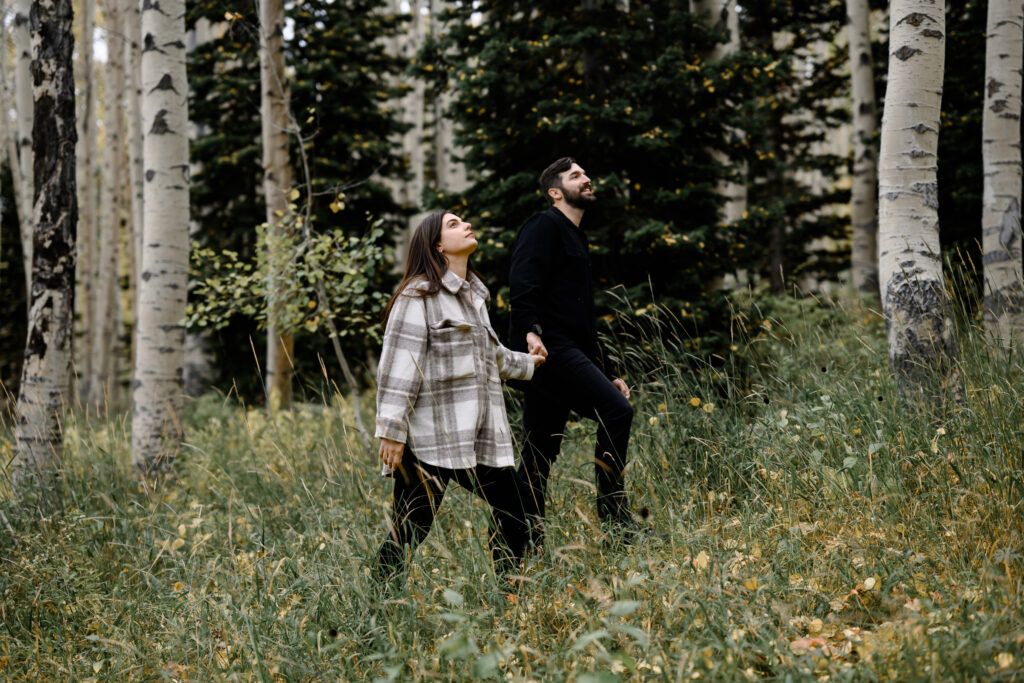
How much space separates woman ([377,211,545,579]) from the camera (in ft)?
9.91

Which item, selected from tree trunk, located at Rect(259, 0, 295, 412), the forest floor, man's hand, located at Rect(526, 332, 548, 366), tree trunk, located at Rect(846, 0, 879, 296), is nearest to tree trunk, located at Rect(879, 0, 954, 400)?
the forest floor

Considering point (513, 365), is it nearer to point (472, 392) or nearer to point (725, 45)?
point (472, 392)

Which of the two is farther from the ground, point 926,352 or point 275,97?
point 275,97

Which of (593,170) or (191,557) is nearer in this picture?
(191,557)

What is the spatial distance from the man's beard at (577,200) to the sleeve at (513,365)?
0.97 meters

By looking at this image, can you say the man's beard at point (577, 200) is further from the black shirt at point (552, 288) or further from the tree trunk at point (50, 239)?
the tree trunk at point (50, 239)

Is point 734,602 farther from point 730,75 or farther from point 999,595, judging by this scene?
point 730,75

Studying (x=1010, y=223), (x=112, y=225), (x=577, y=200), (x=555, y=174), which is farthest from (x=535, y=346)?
(x=112, y=225)

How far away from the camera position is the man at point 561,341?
360cm

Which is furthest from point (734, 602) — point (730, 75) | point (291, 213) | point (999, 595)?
point (730, 75)

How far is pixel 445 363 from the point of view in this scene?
3117 millimetres

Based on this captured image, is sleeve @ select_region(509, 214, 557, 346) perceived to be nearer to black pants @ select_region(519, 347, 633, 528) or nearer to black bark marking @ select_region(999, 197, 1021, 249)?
black pants @ select_region(519, 347, 633, 528)

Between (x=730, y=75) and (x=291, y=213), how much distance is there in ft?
14.3

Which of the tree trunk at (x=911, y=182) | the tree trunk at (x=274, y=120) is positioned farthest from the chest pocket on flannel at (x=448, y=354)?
the tree trunk at (x=274, y=120)
